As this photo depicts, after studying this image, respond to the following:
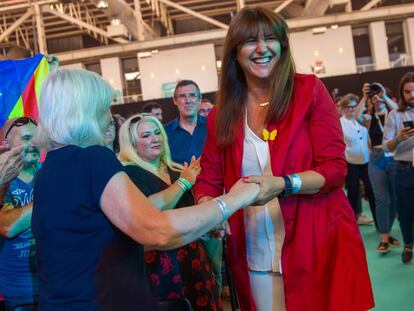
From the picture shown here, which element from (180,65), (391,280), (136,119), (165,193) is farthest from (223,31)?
(165,193)

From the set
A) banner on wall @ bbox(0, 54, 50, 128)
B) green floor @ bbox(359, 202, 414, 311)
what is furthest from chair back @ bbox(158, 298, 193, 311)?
green floor @ bbox(359, 202, 414, 311)

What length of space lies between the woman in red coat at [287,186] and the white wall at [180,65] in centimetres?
1743

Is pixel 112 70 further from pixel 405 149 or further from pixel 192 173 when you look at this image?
pixel 192 173

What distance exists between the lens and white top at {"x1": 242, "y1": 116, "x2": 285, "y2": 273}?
142 cm

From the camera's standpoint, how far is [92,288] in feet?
3.71

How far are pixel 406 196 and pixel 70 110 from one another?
3272 millimetres

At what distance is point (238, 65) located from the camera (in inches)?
61.6

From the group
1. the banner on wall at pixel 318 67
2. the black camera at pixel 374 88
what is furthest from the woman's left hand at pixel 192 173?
the banner on wall at pixel 318 67

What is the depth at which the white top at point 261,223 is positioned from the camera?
1.42 meters

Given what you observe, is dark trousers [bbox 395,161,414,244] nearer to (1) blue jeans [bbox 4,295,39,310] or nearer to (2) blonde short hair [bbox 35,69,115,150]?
(1) blue jeans [bbox 4,295,39,310]

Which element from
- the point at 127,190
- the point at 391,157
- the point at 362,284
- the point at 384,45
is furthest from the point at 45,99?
the point at 384,45

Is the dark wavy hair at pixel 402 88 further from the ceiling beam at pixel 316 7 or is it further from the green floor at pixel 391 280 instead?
the ceiling beam at pixel 316 7

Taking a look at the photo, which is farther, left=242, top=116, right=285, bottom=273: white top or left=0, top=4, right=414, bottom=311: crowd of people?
left=242, top=116, right=285, bottom=273: white top

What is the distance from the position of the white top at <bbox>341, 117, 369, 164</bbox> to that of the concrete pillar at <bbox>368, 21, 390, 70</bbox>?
13.9m
